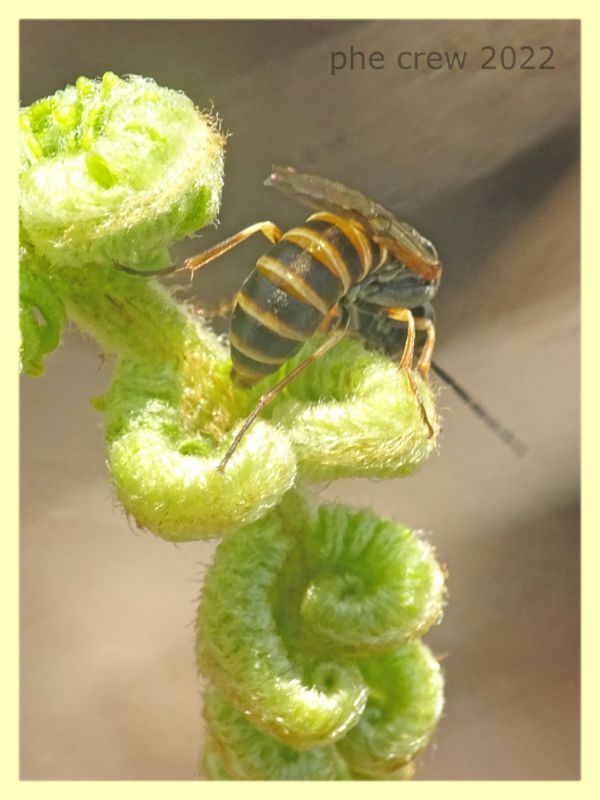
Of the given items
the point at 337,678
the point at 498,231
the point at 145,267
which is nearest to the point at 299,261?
the point at 145,267

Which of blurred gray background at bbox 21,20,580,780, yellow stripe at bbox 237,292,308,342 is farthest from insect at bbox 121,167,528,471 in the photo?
blurred gray background at bbox 21,20,580,780

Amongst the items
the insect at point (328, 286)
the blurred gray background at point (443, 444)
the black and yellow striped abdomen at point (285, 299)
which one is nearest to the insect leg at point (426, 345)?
the insect at point (328, 286)

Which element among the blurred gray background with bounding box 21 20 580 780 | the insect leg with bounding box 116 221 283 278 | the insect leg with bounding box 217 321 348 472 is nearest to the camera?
the insect leg with bounding box 217 321 348 472

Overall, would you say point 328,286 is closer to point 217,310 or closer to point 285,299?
point 285,299

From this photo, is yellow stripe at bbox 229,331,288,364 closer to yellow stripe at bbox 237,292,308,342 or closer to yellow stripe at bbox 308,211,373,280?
yellow stripe at bbox 237,292,308,342

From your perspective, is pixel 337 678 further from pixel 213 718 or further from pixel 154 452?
pixel 154 452

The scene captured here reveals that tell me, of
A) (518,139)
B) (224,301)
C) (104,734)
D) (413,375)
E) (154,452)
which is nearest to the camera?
(154,452)

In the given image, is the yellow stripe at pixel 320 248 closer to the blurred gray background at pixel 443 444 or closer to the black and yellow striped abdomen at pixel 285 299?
the black and yellow striped abdomen at pixel 285 299
